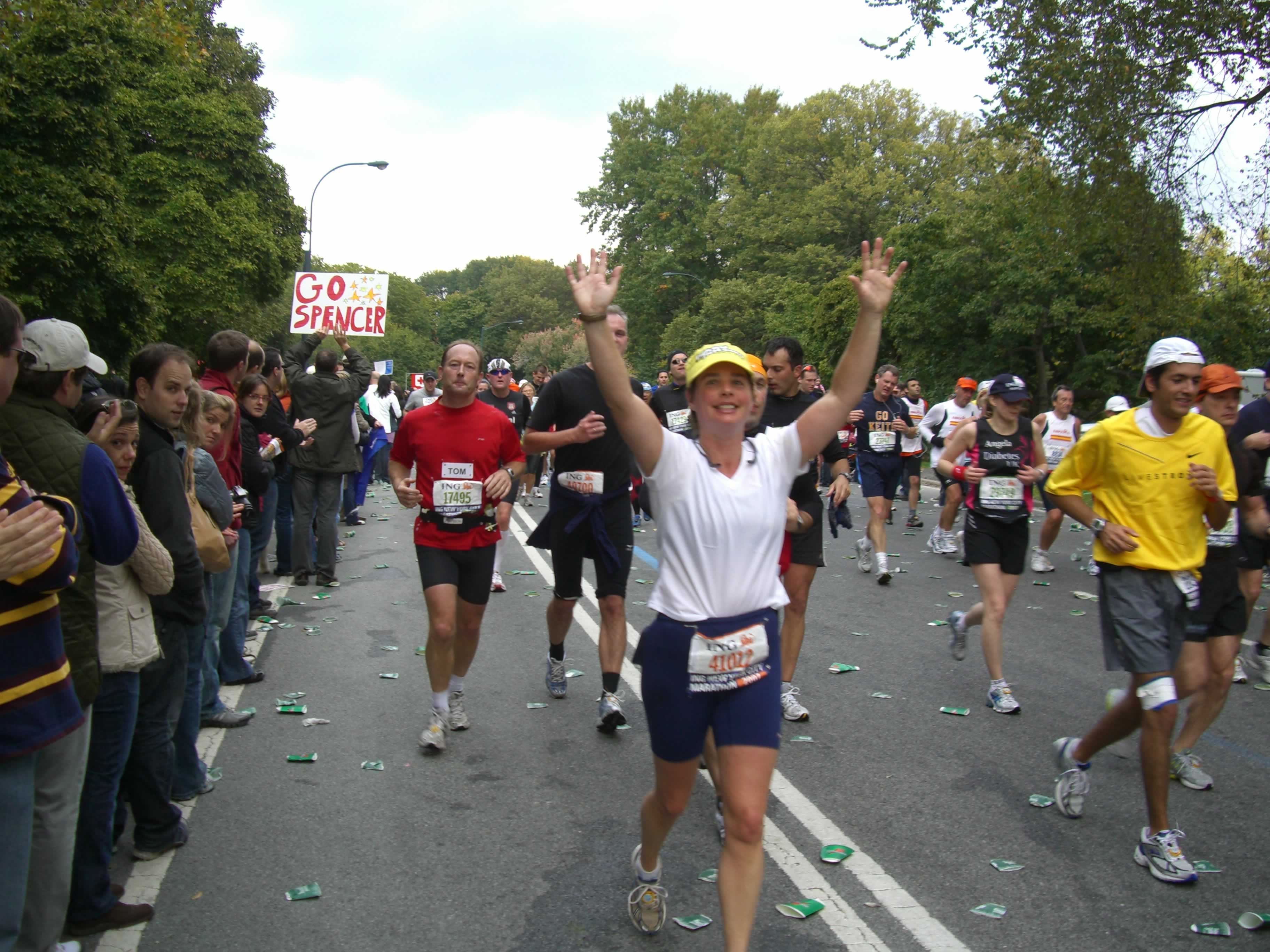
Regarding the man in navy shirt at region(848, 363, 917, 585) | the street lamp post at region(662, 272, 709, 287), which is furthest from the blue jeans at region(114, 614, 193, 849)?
the street lamp post at region(662, 272, 709, 287)

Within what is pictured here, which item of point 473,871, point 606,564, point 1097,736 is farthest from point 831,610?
point 473,871

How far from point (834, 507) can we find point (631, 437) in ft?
12.8

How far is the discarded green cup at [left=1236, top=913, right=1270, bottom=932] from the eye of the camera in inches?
152

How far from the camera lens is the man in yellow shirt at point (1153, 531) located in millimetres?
4598

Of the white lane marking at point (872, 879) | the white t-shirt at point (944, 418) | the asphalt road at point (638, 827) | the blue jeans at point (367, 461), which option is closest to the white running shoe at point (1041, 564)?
the white t-shirt at point (944, 418)

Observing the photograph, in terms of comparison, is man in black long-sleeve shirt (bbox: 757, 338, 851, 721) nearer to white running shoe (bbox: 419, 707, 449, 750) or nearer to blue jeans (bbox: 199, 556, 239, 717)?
white running shoe (bbox: 419, 707, 449, 750)

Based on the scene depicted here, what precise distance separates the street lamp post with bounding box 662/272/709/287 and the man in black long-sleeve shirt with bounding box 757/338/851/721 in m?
45.3

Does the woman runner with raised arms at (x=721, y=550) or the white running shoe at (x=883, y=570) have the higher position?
the woman runner with raised arms at (x=721, y=550)

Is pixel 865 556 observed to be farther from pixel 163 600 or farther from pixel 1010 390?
pixel 163 600

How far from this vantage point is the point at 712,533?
3.43 meters

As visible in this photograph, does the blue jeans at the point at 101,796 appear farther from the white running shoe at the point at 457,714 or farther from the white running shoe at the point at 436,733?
the white running shoe at the point at 457,714

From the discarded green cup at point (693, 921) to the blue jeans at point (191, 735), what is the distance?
242 centimetres

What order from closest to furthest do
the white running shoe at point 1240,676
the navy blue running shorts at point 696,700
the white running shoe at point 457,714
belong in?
the navy blue running shorts at point 696,700 < the white running shoe at point 457,714 < the white running shoe at point 1240,676

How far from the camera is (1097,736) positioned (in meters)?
4.85
